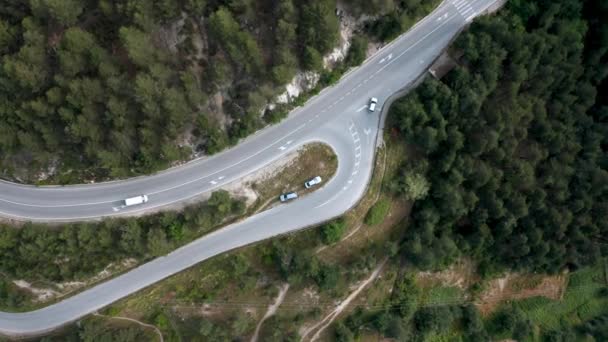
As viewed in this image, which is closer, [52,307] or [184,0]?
[184,0]

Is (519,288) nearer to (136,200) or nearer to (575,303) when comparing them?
(575,303)

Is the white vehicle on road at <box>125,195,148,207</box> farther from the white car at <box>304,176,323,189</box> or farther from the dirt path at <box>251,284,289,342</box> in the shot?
the dirt path at <box>251,284,289,342</box>

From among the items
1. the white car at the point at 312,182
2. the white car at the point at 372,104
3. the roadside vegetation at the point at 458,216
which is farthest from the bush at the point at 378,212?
the white car at the point at 372,104

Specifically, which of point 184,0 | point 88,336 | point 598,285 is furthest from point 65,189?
point 598,285

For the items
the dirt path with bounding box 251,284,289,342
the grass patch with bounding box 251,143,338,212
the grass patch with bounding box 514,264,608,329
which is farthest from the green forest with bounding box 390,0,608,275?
the dirt path with bounding box 251,284,289,342

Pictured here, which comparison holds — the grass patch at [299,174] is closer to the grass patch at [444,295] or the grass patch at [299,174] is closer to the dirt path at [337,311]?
the dirt path at [337,311]

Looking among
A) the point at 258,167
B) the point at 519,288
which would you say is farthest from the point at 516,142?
the point at 258,167

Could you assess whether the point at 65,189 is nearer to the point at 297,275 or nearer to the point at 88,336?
the point at 88,336
